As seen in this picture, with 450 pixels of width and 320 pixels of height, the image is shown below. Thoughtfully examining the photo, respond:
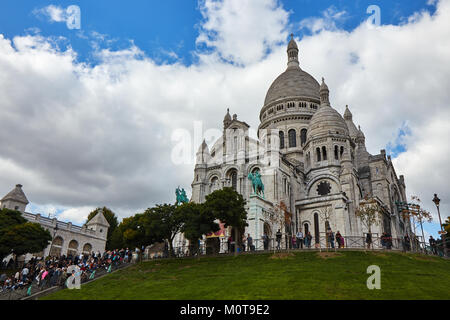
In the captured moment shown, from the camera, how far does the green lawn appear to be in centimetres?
1564

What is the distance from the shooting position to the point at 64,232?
4594 cm

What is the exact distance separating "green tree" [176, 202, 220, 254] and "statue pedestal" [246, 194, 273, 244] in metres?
7.17

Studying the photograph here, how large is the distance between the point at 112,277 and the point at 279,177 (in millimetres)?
A: 23260

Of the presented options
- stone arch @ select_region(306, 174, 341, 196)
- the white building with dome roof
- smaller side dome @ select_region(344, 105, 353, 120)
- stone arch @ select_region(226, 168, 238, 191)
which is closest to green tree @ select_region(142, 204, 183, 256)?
the white building with dome roof

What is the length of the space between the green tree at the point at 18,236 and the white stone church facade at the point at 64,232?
2.06 metres

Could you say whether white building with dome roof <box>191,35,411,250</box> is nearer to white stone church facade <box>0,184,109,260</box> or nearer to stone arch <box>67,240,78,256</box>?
white stone church facade <box>0,184,109,260</box>

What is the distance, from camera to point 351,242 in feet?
112

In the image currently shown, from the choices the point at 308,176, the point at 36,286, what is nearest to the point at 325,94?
the point at 308,176

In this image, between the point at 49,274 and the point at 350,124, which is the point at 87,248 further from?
the point at 350,124

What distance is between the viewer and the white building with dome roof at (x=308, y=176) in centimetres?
4000

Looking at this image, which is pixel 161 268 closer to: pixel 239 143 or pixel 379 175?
pixel 239 143

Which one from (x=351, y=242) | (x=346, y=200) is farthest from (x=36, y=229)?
(x=346, y=200)

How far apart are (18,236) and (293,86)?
50845 mm

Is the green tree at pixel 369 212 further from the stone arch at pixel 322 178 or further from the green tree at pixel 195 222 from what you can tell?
the green tree at pixel 195 222
